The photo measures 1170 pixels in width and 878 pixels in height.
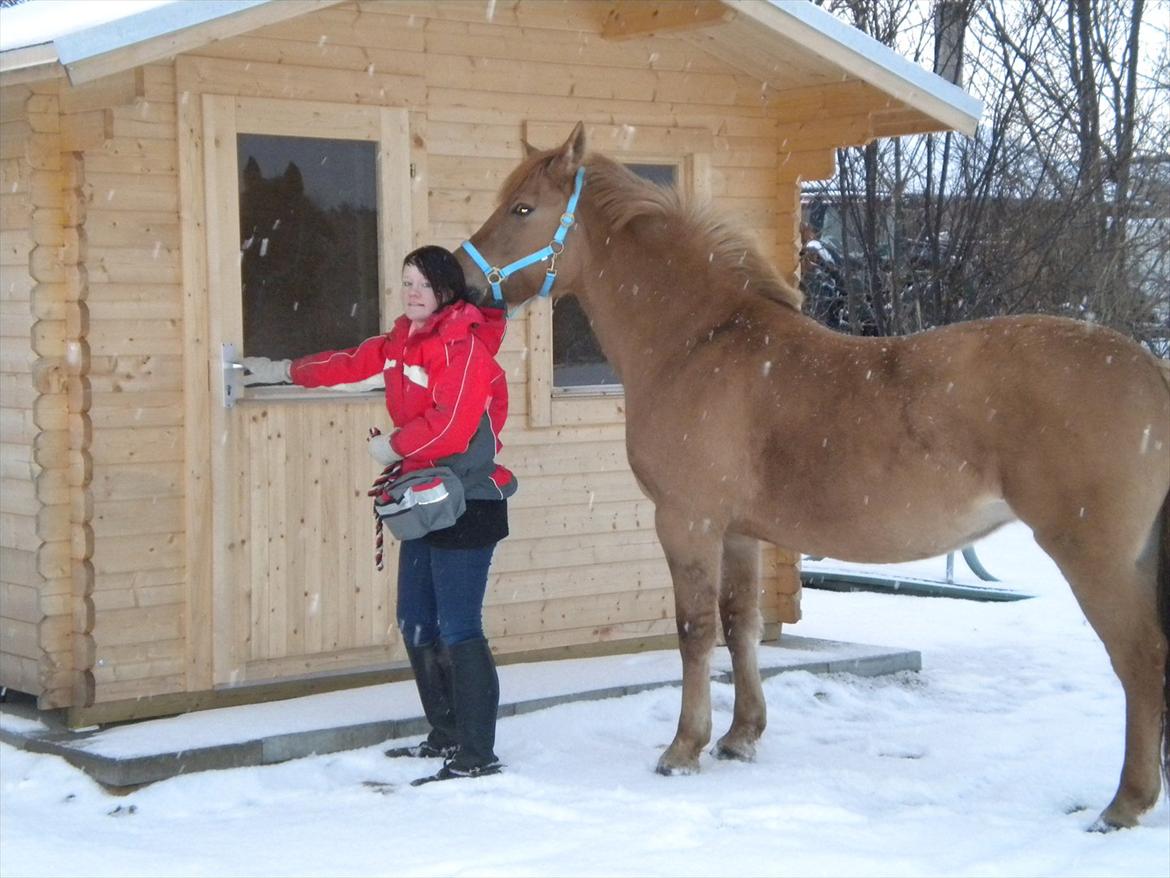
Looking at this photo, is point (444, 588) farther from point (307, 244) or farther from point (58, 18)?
point (58, 18)

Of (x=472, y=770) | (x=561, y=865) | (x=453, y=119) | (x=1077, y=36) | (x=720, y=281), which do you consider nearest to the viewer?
(x=561, y=865)

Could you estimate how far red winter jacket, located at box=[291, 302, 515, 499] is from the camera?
4.91 meters

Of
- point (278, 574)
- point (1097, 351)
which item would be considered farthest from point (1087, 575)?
point (278, 574)

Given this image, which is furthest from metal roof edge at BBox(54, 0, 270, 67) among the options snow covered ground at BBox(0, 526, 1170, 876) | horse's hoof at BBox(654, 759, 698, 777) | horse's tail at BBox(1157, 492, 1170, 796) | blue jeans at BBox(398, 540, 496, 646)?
horse's tail at BBox(1157, 492, 1170, 796)

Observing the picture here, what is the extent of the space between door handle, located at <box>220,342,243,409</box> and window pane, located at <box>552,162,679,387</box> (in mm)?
1692

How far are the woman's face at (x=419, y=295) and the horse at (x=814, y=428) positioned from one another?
0.26 m

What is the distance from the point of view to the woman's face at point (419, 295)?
5047 mm

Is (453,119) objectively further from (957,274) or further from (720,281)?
(957,274)

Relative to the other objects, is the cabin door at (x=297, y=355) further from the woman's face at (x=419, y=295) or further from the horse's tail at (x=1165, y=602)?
the horse's tail at (x=1165, y=602)

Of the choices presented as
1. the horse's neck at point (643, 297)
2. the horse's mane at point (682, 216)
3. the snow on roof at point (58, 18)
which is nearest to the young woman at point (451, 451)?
the horse's neck at point (643, 297)

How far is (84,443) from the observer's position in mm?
5727

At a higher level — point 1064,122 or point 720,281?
A: point 1064,122

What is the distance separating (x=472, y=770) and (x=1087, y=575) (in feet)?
7.24

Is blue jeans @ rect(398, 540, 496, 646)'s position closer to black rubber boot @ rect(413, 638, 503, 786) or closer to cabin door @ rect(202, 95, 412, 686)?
black rubber boot @ rect(413, 638, 503, 786)
